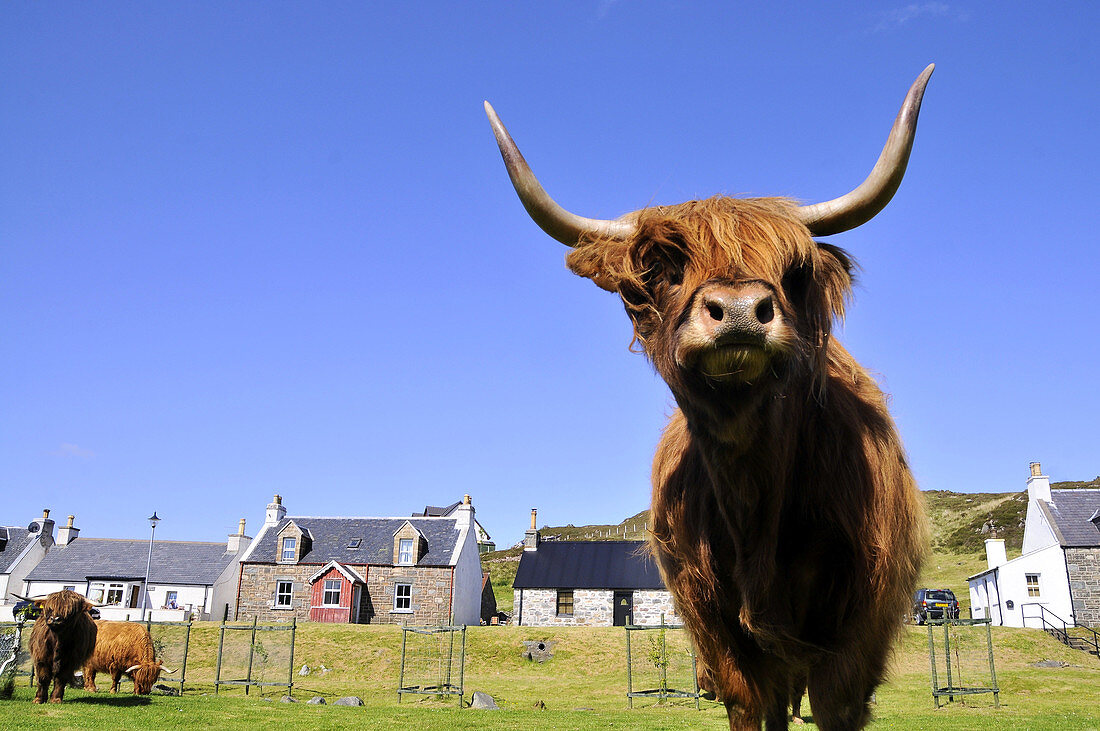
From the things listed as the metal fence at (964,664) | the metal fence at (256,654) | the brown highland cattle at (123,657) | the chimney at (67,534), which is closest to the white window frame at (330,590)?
the metal fence at (256,654)

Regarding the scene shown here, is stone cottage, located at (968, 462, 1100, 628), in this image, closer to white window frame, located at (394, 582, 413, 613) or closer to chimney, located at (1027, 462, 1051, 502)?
chimney, located at (1027, 462, 1051, 502)

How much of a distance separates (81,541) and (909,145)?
195 feet

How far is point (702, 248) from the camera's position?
289 centimetres

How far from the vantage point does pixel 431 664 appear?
1177 inches

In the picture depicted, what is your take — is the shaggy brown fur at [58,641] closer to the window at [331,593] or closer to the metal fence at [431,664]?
the metal fence at [431,664]

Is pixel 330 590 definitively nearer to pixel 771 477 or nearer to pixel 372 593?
pixel 372 593

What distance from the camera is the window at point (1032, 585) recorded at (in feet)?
116

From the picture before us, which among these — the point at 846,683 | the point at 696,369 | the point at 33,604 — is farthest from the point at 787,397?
the point at 33,604

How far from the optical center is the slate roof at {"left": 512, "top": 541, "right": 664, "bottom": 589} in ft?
142

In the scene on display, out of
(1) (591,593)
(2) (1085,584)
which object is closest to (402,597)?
(1) (591,593)

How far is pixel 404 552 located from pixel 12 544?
90.2 feet

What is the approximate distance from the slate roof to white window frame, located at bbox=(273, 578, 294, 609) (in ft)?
40.7

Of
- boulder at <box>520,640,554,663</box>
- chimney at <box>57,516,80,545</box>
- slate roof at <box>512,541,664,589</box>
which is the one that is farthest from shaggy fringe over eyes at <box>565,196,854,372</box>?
chimney at <box>57,516,80,545</box>

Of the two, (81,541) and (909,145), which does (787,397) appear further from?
(81,541)
